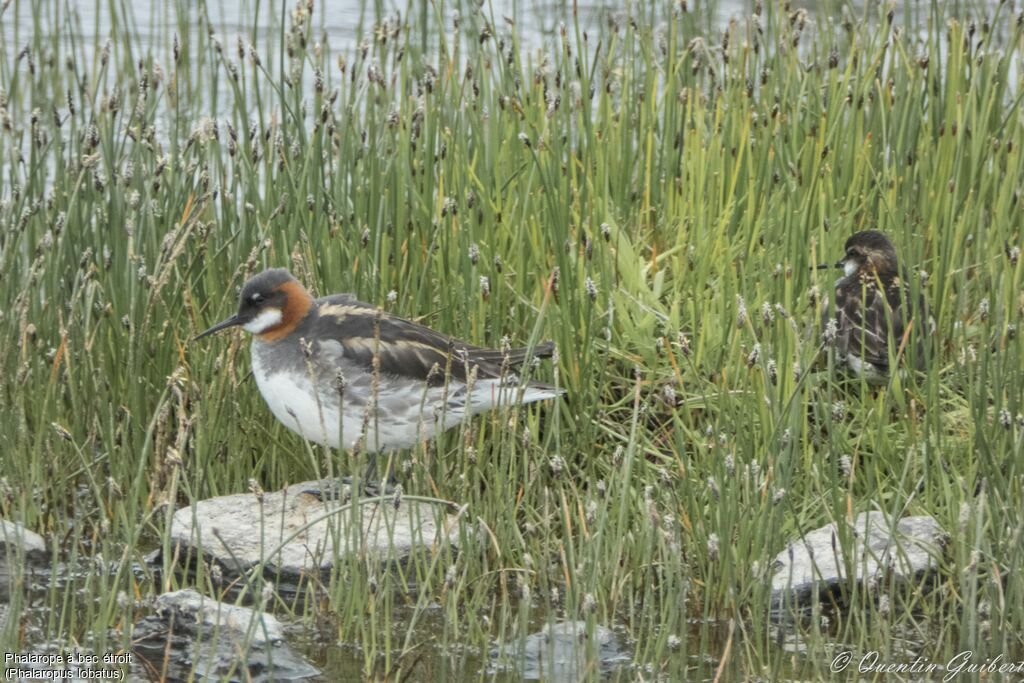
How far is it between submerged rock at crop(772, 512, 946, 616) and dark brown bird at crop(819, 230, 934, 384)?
1.22 meters

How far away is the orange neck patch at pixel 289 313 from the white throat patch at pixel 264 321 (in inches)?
1.0

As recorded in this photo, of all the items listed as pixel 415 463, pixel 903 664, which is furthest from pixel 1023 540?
pixel 415 463

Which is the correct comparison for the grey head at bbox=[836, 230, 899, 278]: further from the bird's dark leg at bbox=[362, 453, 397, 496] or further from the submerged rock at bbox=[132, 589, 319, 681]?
the submerged rock at bbox=[132, 589, 319, 681]

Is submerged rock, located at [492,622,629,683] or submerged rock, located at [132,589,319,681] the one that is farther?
submerged rock, located at [132,589,319,681]

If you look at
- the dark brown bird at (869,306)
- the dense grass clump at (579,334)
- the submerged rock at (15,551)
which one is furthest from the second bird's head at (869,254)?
the submerged rock at (15,551)

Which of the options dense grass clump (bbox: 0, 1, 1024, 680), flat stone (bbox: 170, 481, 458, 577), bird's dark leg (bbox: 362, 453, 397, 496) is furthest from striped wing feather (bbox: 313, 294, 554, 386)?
flat stone (bbox: 170, 481, 458, 577)

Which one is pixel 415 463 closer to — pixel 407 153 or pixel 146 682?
pixel 146 682

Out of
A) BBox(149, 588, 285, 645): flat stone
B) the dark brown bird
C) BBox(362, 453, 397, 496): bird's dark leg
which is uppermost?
the dark brown bird

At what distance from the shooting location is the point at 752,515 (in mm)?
5066

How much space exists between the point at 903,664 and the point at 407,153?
318 centimetres

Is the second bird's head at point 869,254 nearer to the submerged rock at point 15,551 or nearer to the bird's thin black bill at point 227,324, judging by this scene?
the bird's thin black bill at point 227,324

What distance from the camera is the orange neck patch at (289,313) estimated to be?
5.86 meters

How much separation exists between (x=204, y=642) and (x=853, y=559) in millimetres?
1952

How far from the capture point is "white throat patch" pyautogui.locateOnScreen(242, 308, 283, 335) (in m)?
5.82
